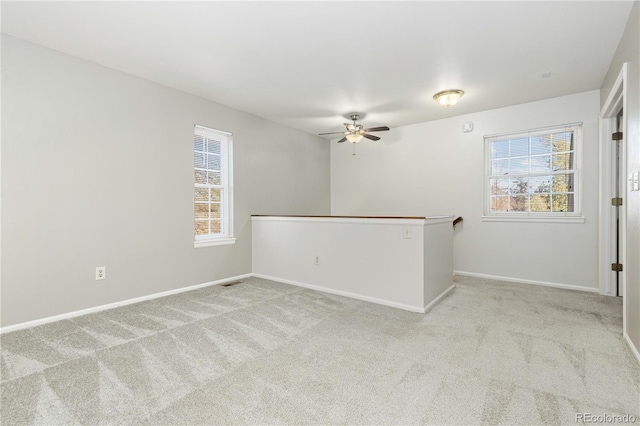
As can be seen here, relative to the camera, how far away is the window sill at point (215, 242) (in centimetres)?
400

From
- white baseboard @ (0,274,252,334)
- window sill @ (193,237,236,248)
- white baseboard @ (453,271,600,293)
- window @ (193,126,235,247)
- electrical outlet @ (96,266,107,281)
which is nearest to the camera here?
white baseboard @ (0,274,252,334)

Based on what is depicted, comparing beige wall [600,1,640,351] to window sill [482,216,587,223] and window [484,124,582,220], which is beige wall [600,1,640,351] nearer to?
window sill [482,216,587,223]

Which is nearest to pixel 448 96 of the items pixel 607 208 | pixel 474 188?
pixel 474 188

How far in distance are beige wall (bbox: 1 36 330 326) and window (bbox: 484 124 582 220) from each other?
401 centimetres

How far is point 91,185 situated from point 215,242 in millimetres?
1598

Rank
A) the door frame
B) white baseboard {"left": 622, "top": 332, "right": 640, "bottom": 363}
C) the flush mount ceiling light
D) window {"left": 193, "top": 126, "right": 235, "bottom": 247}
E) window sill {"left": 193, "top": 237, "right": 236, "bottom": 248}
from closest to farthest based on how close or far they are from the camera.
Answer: white baseboard {"left": 622, "top": 332, "right": 640, "bottom": 363} < the door frame < the flush mount ceiling light < window sill {"left": 193, "top": 237, "right": 236, "bottom": 248} < window {"left": 193, "top": 126, "right": 235, "bottom": 247}

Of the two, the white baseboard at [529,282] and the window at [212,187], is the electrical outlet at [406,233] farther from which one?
the window at [212,187]

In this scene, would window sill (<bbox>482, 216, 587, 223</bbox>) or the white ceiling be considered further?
window sill (<bbox>482, 216, 587, 223</bbox>)

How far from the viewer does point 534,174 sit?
4.27m

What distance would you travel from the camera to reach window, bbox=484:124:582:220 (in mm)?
4043

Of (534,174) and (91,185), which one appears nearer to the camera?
(91,185)

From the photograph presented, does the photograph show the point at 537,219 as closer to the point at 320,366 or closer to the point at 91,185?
the point at 320,366

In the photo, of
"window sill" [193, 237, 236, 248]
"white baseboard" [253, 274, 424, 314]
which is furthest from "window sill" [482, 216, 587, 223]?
"window sill" [193, 237, 236, 248]

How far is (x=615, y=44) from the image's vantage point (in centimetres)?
274
